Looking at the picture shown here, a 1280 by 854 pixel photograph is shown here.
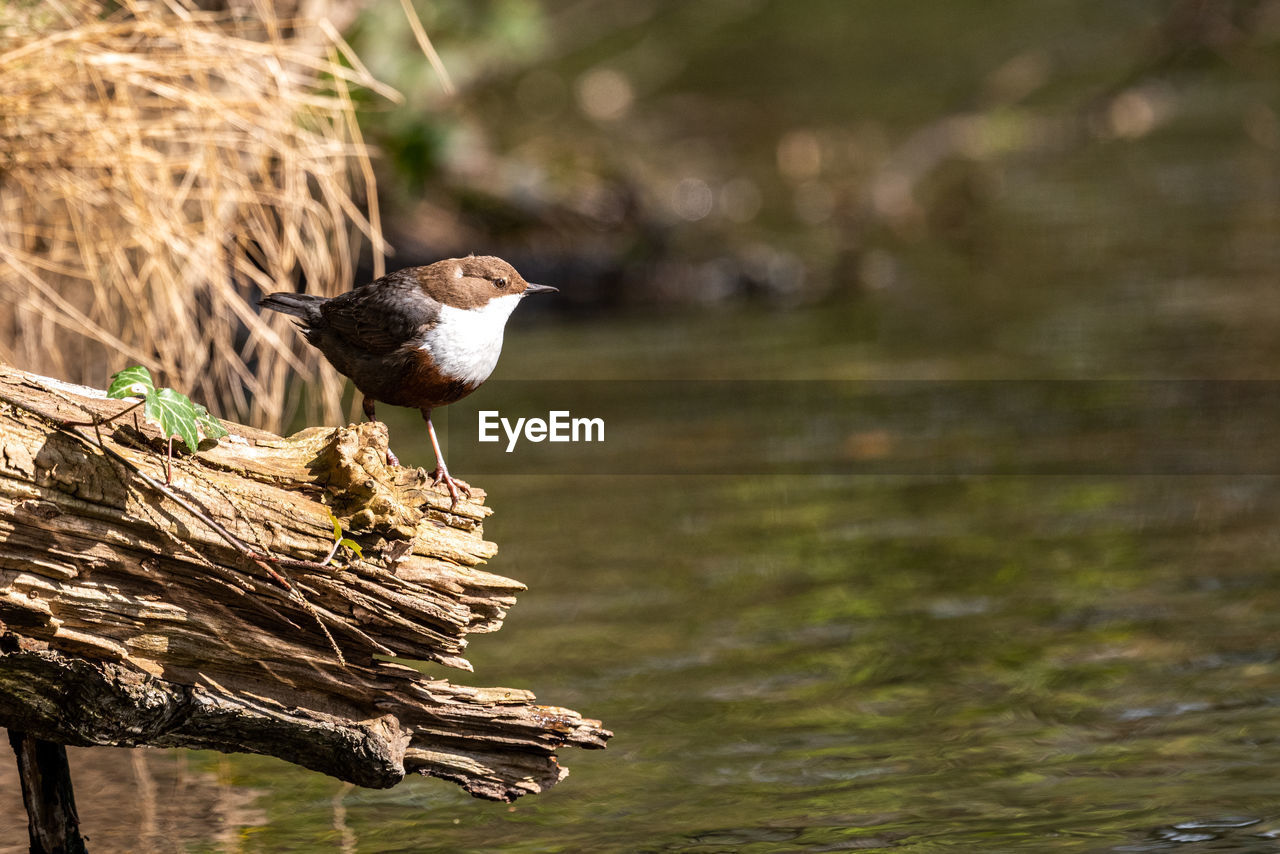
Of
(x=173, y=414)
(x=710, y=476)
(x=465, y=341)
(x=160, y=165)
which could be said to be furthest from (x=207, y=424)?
(x=710, y=476)

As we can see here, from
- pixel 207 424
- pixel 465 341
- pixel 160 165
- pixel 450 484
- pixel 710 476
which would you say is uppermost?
pixel 160 165

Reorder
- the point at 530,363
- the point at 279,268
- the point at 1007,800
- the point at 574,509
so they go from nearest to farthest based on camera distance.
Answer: the point at 1007,800 < the point at 279,268 < the point at 574,509 < the point at 530,363

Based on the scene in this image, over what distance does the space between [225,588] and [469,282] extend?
86 centimetres

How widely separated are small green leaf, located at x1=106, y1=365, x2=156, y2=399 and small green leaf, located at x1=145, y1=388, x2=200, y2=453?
1.0 inches

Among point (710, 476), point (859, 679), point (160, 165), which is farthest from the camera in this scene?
point (710, 476)

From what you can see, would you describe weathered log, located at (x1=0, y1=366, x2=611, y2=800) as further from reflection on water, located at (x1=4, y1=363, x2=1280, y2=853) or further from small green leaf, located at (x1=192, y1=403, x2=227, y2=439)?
reflection on water, located at (x1=4, y1=363, x2=1280, y2=853)

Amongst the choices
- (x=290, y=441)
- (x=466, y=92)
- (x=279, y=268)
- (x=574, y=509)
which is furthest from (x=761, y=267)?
(x=290, y=441)

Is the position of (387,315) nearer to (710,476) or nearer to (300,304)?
(300,304)

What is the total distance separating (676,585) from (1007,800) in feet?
8.39

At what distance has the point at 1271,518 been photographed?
750cm

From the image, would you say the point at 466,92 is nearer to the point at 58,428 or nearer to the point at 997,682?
the point at 997,682

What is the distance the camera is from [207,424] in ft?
10.9

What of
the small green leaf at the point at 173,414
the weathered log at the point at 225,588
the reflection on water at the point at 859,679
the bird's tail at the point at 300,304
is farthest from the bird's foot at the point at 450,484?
the reflection on water at the point at 859,679

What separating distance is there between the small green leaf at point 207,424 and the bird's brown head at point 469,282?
536 millimetres
